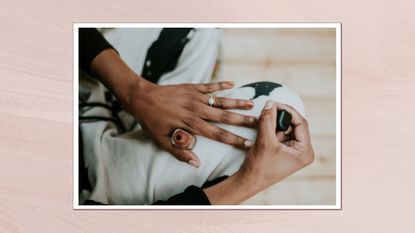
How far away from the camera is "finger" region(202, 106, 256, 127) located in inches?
51.3

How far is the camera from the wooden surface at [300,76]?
1.32m

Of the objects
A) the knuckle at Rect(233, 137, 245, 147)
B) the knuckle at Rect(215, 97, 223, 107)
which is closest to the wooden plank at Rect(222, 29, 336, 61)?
the knuckle at Rect(215, 97, 223, 107)

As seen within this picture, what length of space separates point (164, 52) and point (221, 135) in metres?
0.25

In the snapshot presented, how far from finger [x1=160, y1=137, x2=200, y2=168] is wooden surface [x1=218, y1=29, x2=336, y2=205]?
6.8 inches

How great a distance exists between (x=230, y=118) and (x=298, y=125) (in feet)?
0.56

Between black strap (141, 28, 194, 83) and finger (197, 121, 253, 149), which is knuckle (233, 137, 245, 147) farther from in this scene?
black strap (141, 28, 194, 83)

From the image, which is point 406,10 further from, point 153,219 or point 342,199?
point 153,219

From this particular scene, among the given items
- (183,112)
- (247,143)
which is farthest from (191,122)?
(247,143)

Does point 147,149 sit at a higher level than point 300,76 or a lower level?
lower

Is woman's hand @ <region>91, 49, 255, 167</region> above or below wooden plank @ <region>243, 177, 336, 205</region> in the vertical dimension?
above

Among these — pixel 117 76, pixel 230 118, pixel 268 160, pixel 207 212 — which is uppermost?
pixel 117 76

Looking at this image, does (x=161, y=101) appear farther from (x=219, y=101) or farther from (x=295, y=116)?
(x=295, y=116)

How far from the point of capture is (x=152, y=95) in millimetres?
1323

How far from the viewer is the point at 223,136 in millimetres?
1298
